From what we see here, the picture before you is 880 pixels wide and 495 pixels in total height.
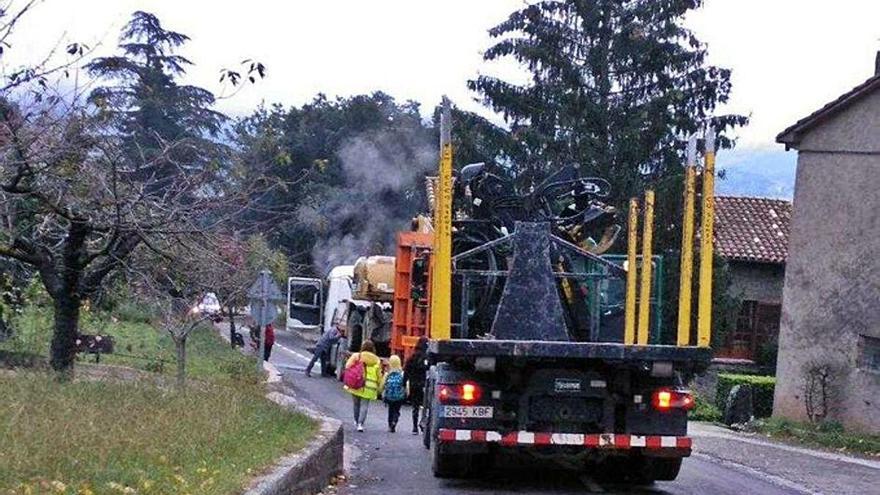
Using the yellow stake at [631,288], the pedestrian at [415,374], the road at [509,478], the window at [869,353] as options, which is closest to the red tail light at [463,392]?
the road at [509,478]

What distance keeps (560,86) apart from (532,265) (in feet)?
84.3

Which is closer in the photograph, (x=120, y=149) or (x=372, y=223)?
(x=120, y=149)

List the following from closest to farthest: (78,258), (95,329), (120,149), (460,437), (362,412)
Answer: (460,437) → (120,149) → (78,258) → (362,412) → (95,329)

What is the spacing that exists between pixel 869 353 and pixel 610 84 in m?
16.1

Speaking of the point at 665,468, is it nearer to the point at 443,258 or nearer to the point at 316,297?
the point at 443,258

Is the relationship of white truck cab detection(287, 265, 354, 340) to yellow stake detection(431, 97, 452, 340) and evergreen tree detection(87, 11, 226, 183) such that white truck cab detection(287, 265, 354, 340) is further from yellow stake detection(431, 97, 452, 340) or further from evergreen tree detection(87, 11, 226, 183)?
yellow stake detection(431, 97, 452, 340)

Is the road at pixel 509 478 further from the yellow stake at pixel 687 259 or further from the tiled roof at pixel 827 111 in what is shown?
the tiled roof at pixel 827 111

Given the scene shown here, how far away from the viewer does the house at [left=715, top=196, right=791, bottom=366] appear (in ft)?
130

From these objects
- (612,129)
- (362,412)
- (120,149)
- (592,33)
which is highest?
(592,33)

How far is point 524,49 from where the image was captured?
38.8m

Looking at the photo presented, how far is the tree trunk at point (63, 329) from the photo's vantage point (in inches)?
611

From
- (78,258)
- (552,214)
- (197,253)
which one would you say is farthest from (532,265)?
(78,258)

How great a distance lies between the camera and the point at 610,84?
39.4 meters

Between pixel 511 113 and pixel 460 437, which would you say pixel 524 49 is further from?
pixel 460 437
